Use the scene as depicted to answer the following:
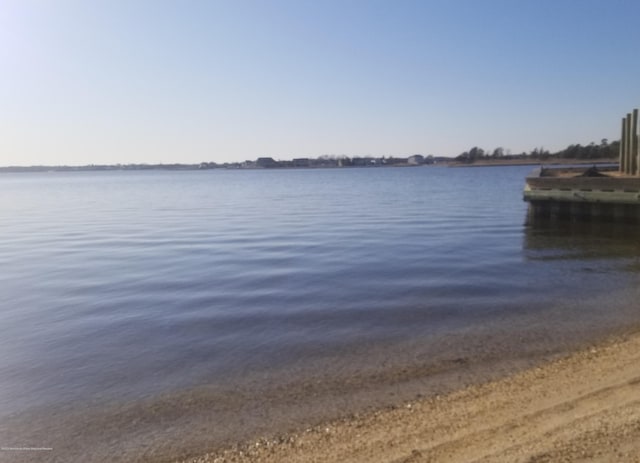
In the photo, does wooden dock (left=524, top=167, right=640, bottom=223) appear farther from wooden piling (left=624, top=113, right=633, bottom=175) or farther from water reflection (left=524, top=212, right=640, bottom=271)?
wooden piling (left=624, top=113, right=633, bottom=175)

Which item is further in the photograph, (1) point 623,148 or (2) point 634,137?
(1) point 623,148

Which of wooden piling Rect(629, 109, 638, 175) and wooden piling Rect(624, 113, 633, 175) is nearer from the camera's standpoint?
wooden piling Rect(629, 109, 638, 175)

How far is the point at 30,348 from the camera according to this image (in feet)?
31.0

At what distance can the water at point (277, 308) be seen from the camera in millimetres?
7910

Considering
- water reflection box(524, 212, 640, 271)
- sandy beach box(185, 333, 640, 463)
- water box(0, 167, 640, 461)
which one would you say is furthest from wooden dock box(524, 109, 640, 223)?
sandy beach box(185, 333, 640, 463)

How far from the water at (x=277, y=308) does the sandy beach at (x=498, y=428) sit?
1206 millimetres

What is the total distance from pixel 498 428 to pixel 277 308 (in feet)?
22.4

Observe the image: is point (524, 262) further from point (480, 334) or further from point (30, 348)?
point (30, 348)

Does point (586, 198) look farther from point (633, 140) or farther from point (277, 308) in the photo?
point (277, 308)

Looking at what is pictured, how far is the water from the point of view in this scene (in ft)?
26.0

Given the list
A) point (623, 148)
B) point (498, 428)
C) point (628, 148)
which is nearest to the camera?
point (498, 428)

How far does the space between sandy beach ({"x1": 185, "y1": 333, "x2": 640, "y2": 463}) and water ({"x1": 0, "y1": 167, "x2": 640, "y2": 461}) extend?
1206 millimetres

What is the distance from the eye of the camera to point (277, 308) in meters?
11.4

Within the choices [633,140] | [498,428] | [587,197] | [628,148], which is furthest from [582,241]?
[498,428]
